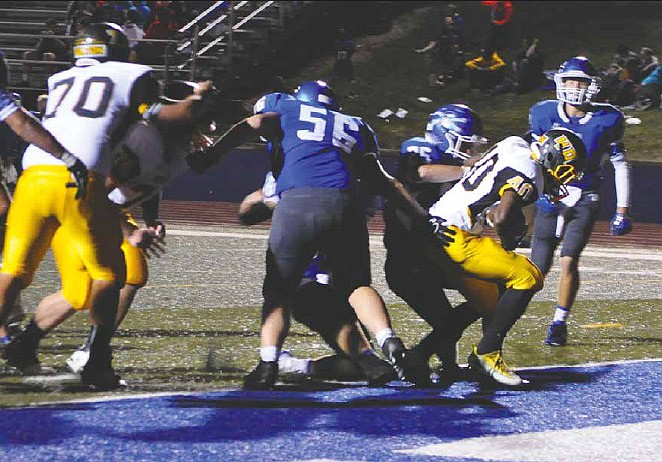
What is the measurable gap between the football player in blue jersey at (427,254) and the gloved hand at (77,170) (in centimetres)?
164

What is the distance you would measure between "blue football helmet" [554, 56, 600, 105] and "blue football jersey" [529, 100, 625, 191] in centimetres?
9

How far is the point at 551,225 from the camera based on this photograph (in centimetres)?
823

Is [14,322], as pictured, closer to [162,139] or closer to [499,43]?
[162,139]

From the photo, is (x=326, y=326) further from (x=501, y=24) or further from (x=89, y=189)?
(x=501, y=24)

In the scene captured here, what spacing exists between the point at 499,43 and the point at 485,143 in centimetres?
1892

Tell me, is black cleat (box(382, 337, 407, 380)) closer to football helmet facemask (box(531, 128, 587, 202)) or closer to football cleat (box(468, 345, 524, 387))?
football cleat (box(468, 345, 524, 387))

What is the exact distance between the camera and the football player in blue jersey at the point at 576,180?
8242 mm

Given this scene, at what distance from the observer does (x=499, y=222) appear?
6.33 m

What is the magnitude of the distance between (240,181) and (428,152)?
473 inches

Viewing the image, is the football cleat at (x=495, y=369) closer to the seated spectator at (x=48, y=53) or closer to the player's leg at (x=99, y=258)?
the player's leg at (x=99, y=258)

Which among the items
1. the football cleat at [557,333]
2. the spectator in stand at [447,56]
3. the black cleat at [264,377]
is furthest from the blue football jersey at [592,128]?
the spectator in stand at [447,56]

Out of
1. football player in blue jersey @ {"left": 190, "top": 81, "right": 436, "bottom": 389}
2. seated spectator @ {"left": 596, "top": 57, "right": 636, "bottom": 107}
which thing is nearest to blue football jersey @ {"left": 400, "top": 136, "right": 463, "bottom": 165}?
football player in blue jersey @ {"left": 190, "top": 81, "right": 436, "bottom": 389}

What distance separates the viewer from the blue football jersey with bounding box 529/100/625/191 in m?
8.41

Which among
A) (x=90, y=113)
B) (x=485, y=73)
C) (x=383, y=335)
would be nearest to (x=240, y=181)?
(x=485, y=73)
